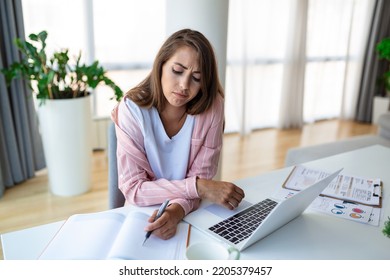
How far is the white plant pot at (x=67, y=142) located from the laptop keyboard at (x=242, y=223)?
1621 mm

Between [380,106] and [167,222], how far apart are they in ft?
14.6

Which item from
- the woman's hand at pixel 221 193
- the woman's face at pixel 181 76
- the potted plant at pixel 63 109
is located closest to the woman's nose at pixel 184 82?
the woman's face at pixel 181 76

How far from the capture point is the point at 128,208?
104cm

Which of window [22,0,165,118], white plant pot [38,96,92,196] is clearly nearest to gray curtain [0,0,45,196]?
white plant pot [38,96,92,196]

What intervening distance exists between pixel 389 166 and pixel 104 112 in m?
2.60

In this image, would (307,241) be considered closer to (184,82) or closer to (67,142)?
(184,82)

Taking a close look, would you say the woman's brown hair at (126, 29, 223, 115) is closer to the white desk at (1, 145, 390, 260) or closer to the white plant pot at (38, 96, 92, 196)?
the white desk at (1, 145, 390, 260)

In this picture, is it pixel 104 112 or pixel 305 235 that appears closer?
pixel 305 235

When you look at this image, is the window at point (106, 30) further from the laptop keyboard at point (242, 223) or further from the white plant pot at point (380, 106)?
the white plant pot at point (380, 106)

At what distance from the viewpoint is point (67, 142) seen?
2.36m

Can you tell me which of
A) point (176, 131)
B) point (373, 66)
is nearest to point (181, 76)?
point (176, 131)

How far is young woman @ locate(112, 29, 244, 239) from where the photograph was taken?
1066mm

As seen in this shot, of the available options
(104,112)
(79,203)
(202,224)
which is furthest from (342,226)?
(104,112)
